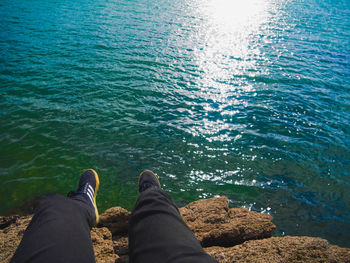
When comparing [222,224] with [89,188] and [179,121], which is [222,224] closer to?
[89,188]

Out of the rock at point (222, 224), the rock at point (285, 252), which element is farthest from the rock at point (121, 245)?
the rock at point (285, 252)

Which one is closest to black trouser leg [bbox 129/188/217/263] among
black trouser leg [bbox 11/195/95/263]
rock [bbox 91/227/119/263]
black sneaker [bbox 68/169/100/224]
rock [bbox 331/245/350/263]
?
black trouser leg [bbox 11/195/95/263]

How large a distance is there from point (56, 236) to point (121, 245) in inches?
78.4

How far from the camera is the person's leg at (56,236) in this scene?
5.99ft

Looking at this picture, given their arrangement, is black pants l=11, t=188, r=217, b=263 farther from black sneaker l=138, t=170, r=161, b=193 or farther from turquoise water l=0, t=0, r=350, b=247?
turquoise water l=0, t=0, r=350, b=247

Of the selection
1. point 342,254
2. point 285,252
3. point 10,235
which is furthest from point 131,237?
point 342,254

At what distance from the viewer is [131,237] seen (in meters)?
2.21

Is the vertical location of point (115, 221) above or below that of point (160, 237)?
below

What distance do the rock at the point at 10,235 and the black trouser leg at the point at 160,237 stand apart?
7.61ft

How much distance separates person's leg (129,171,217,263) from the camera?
1856 millimetres

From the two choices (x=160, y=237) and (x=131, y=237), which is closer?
(x=160, y=237)

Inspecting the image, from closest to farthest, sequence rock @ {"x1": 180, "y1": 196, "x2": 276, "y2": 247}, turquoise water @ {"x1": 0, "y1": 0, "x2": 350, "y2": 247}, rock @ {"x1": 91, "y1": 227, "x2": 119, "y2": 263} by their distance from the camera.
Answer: rock @ {"x1": 91, "y1": 227, "x2": 119, "y2": 263}, rock @ {"x1": 180, "y1": 196, "x2": 276, "y2": 247}, turquoise water @ {"x1": 0, "y1": 0, "x2": 350, "y2": 247}

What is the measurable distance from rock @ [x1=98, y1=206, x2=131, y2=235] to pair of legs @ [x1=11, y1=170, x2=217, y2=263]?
1630 millimetres

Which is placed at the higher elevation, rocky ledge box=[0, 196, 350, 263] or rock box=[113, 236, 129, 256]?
rocky ledge box=[0, 196, 350, 263]
